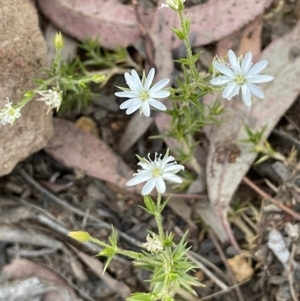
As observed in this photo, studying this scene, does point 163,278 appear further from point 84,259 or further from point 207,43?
point 207,43

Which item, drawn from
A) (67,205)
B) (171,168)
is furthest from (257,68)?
(67,205)

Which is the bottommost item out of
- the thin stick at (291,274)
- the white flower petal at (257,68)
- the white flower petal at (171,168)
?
the thin stick at (291,274)

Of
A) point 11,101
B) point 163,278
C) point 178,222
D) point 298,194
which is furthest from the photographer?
point 178,222

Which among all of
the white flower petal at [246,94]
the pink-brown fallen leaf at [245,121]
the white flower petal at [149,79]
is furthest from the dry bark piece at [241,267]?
the white flower petal at [149,79]

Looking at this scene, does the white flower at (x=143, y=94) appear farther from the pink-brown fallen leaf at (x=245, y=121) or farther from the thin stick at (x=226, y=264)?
the thin stick at (x=226, y=264)

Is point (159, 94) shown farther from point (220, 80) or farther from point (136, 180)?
point (136, 180)

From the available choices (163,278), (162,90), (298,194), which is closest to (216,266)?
(298,194)

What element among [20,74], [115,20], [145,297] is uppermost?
[115,20]
